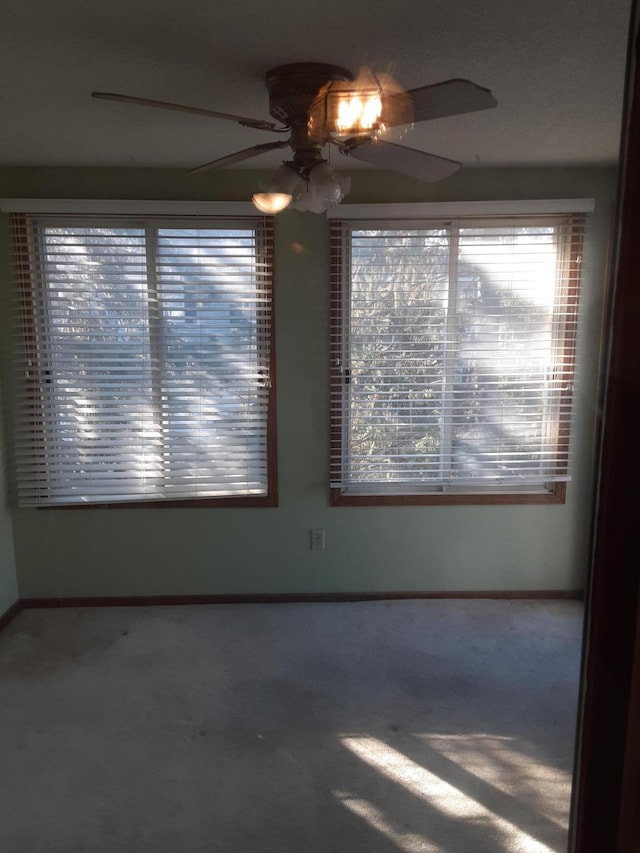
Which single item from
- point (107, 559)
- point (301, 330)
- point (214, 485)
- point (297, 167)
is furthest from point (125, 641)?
point (297, 167)

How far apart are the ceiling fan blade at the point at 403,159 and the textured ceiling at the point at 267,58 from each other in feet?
0.64

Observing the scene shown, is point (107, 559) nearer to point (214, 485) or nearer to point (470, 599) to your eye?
point (214, 485)

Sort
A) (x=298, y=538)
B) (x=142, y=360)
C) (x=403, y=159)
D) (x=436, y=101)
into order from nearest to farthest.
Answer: (x=436, y=101)
(x=403, y=159)
(x=142, y=360)
(x=298, y=538)

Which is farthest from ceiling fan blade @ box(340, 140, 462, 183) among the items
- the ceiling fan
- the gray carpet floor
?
the gray carpet floor

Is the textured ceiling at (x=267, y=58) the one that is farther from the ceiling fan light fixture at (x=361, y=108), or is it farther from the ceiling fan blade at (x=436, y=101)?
the ceiling fan blade at (x=436, y=101)

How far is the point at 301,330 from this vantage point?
8.46ft

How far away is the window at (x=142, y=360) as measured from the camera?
2.51m

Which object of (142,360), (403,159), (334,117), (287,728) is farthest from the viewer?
(142,360)

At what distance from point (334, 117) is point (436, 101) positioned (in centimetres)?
26

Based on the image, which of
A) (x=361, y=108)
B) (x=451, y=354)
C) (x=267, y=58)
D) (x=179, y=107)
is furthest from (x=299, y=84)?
(x=451, y=354)

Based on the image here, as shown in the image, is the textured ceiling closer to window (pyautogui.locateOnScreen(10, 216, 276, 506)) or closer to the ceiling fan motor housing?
the ceiling fan motor housing

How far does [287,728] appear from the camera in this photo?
1.93 meters

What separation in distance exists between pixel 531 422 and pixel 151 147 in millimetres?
1945

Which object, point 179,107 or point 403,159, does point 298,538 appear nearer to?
point 403,159
